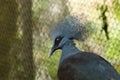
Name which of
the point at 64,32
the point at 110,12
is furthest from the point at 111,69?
the point at 110,12

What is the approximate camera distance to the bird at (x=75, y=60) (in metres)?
3.89

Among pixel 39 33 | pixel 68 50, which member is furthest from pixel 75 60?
pixel 39 33

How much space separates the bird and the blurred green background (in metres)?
1.08

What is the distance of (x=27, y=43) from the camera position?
539 cm

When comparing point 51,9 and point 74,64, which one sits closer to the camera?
point 74,64

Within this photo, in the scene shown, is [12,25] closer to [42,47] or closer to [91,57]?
[42,47]

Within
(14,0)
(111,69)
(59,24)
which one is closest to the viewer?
(111,69)

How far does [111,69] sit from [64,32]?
0.55 m

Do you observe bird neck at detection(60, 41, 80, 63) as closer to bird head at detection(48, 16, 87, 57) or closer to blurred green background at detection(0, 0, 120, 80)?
bird head at detection(48, 16, 87, 57)

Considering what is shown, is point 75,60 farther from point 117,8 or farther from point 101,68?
point 117,8

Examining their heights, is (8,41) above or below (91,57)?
below

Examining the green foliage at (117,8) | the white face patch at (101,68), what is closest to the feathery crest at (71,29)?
the white face patch at (101,68)

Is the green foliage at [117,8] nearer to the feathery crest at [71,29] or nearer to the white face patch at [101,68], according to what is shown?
the feathery crest at [71,29]

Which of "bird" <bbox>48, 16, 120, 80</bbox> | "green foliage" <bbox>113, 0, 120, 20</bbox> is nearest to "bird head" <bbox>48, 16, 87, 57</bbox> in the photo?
"bird" <bbox>48, 16, 120, 80</bbox>
